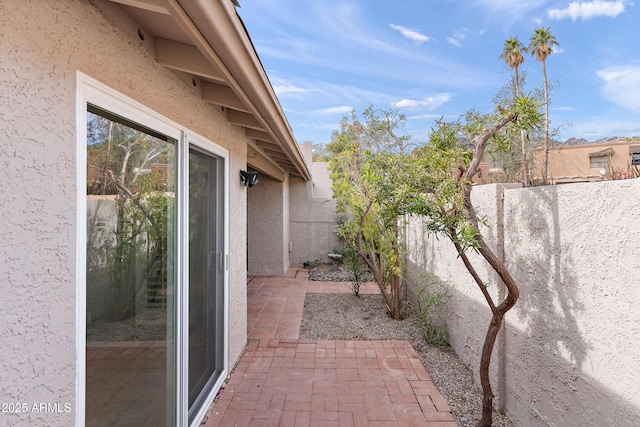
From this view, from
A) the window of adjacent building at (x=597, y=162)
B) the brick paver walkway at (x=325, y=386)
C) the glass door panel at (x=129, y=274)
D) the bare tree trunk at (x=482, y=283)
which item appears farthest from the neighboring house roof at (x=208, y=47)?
the window of adjacent building at (x=597, y=162)

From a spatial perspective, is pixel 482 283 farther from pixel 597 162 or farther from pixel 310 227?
pixel 597 162

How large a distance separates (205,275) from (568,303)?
3.65m

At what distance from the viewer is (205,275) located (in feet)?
13.8

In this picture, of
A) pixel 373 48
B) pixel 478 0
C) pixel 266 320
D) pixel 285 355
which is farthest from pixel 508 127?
pixel 373 48

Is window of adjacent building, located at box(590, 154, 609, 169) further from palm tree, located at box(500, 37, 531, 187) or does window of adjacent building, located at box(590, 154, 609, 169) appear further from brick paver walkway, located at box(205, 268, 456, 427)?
brick paver walkway, located at box(205, 268, 456, 427)

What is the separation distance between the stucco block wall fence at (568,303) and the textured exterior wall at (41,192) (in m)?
3.45

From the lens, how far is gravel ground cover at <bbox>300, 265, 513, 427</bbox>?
4246 millimetres

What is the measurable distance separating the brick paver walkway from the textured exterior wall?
8.58ft

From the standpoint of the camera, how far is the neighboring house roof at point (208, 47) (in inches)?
79.3

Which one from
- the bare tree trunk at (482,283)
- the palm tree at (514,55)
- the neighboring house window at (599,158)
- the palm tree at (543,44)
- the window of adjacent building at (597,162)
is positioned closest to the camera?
the bare tree trunk at (482,283)

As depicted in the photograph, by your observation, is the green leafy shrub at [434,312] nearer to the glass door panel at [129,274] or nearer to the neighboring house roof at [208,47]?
the neighboring house roof at [208,47]

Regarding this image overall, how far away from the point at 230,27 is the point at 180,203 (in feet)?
5.67

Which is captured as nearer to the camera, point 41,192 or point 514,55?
point 41,192

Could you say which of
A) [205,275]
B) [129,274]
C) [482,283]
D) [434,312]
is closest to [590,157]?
[434,312]
